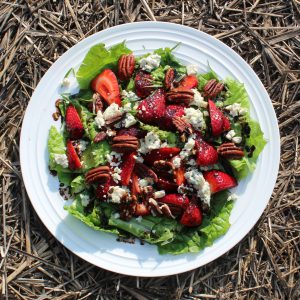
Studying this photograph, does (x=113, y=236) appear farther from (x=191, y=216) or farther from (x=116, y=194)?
(x=191, y=216)

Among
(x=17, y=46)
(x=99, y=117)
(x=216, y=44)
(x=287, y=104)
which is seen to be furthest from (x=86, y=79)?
(x=287, y=104)

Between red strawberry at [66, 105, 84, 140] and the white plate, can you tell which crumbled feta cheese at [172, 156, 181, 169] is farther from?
red strawberry at [66, 105, 84, 140]

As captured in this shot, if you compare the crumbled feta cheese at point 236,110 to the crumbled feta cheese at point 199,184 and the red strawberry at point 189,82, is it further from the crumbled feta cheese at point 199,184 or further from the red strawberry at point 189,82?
the crumbled feta cheese at point 199,184

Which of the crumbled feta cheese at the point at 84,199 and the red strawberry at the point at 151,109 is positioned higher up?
the red strawberry at the point at 151,109

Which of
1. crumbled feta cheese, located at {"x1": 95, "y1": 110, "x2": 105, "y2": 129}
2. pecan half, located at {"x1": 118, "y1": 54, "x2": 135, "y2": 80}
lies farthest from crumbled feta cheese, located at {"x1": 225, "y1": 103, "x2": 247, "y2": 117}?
crumbled feta cheese, located at {"x1": 95, "y1": 110, "x2": 105, "y2": 129}

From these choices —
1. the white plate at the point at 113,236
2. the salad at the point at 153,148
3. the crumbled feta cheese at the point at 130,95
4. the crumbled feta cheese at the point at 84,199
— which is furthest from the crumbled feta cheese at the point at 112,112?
the crumbled feta cheese at the point at 84,199

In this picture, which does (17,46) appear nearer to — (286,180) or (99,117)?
(99,117)
